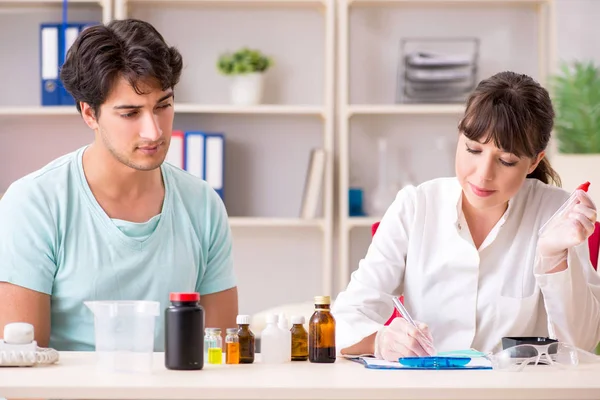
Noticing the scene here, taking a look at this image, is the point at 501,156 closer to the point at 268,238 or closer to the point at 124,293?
the point at 124,293

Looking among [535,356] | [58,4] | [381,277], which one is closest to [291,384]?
[535,356]

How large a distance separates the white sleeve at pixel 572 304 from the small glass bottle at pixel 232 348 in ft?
2.03

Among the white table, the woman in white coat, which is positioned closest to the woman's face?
the woman in white coat

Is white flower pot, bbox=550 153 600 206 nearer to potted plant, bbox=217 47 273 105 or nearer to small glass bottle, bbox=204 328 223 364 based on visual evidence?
potted plant, bbox=217 47 273 105

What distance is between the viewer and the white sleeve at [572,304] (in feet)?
5.65

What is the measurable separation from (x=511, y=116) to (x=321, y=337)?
605 mm

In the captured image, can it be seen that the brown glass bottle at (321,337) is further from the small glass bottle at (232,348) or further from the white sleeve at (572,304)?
the white sleeve at (572,304)

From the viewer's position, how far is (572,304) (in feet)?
5.68

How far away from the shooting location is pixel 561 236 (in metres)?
1.67

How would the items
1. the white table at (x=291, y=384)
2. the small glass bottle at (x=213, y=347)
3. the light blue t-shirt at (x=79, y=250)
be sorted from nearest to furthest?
1. the white table at (x=291, y=384)
2. the small glass bottle at (x=213, y=347)
3. the light blue t-shirt at (x=79, y=250)

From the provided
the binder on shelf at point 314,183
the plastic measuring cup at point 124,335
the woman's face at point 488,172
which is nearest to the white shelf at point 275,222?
the binder on shelf at point 314,183

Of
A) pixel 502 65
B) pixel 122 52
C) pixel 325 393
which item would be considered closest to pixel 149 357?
pixel 325 393

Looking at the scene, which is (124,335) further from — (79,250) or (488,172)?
(488,172)

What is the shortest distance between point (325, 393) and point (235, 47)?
2.84 meters
